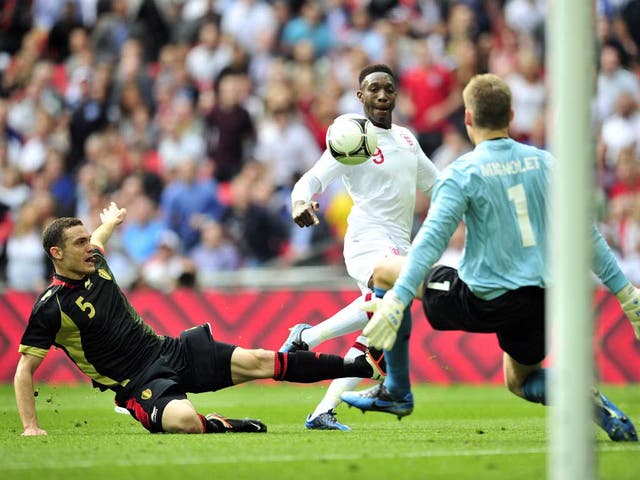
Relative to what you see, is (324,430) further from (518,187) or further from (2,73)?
(2,73)

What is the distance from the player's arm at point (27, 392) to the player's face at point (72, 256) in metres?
0.66

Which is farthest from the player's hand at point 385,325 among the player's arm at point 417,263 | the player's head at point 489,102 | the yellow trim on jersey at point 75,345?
the yellow trim on jersey at point 75,345

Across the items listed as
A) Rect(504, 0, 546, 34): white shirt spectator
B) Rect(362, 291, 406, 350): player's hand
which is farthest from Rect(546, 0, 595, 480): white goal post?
Rect(504, 0, 546, 34): white shirt spectator

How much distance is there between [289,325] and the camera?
48.4 feet

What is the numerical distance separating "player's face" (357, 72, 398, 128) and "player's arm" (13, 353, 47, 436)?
3.00m

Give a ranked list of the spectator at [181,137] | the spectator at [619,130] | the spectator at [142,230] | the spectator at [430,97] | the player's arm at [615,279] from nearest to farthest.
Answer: the player's arm at [615,279]
the spectator at [619,130]
the spectator at [430,97]
the spectator at [142,230]
the spectator at [181,137]

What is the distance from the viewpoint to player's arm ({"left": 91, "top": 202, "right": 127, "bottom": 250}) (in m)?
9.05

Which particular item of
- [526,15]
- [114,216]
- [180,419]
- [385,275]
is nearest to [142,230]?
[526,15]

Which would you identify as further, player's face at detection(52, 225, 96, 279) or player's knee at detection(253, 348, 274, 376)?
player's knee at detection(253, 348, 274, 376)

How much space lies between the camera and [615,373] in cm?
1403

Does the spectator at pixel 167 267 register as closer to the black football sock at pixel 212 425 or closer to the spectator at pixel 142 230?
the spectator at pixel 142 230

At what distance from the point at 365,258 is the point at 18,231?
29.9 ft

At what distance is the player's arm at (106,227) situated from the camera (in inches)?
356

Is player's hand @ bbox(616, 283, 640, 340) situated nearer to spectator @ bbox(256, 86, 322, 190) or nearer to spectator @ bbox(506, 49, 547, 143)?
spectator @ bbox(506, 49, 547, 143)
